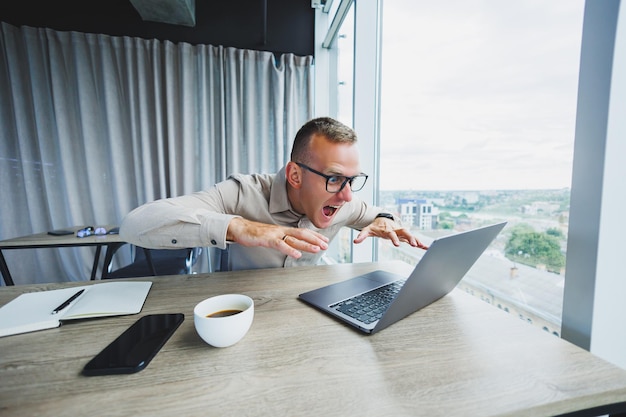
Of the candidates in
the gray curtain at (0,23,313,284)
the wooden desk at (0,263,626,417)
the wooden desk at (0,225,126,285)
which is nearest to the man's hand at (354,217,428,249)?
the wooden desk at (0,263,626,417)

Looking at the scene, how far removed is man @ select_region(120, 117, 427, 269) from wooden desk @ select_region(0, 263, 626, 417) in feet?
0.85

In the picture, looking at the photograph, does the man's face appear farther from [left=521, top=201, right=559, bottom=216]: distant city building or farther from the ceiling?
the ceiling

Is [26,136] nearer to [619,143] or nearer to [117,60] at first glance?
[117,60]

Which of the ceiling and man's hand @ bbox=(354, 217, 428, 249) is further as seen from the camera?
the ceiling

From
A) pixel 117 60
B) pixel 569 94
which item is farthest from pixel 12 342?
pixel 117 60

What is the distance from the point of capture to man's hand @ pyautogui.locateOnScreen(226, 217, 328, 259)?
0.78 m

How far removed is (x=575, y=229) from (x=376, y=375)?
1.89ft

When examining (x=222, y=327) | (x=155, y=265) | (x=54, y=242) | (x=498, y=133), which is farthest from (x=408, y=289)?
(x=54, y=242)

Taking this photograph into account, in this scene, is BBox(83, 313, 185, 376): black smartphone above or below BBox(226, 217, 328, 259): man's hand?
below

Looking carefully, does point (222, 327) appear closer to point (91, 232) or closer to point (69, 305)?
point (69, 305)

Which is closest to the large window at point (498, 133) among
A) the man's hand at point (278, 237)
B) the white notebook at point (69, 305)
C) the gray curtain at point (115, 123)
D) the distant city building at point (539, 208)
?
the distant city building at point (539, 208)

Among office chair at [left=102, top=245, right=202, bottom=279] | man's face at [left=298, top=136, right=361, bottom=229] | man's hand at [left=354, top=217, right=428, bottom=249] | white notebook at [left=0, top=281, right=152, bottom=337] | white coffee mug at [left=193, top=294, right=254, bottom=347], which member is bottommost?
office chair at [left=102, top=245, right=202, bottom=279]

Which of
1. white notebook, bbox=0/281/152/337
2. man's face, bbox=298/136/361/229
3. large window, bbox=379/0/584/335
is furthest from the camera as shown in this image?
man's face, bbox=298/136/361/229

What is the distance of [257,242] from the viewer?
0.82 meters
